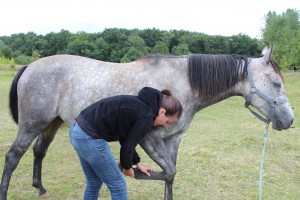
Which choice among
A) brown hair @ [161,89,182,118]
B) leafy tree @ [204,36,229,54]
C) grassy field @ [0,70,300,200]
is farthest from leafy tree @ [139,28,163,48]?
brown hair @ [161,89,182,118]

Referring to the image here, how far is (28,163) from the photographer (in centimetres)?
593

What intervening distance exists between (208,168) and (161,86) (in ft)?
8.87

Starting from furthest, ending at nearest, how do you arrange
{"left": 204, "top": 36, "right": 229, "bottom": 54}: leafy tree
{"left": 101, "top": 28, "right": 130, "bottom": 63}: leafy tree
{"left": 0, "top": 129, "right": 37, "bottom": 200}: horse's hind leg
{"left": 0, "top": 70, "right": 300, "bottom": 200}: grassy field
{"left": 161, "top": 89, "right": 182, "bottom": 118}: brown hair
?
{"left": 204, "top": 36, "right": 229, "bottom": 54}: leafy tree < {"left": 101, "top": 28, "right": 130, "bottom": 63}: leafy tree < {"left": 0, "top": 70, "right": 300, "bottom": 200}: grassy field < {"left": 0, "top": 129, "right": 37, "bottom": 200}: horse's hind leg < {"left": 161, "top": 89, "right": 182, "bottom": 118}: brown hair

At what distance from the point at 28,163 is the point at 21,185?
1026mm

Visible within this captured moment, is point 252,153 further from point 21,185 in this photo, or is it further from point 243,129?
Result: point 21,185

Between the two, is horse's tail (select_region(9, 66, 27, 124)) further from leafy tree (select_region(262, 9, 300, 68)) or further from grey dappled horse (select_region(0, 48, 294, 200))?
leafy tree (select_region(262, 9, 300, 68))

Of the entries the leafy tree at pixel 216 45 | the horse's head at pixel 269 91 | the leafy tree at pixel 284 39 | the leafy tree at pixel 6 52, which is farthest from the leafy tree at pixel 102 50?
the horse's head at pixel 269 91

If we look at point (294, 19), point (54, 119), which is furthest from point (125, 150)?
point (294, 19)

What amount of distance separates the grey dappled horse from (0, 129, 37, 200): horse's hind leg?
0.04 ft

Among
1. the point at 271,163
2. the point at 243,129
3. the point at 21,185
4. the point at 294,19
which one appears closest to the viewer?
the point at 21,185

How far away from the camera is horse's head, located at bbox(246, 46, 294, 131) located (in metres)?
3.66

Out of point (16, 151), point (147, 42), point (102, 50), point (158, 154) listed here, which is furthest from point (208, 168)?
point (147, 42)

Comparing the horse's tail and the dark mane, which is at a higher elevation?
the dark mane

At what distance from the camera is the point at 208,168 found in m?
5.77
